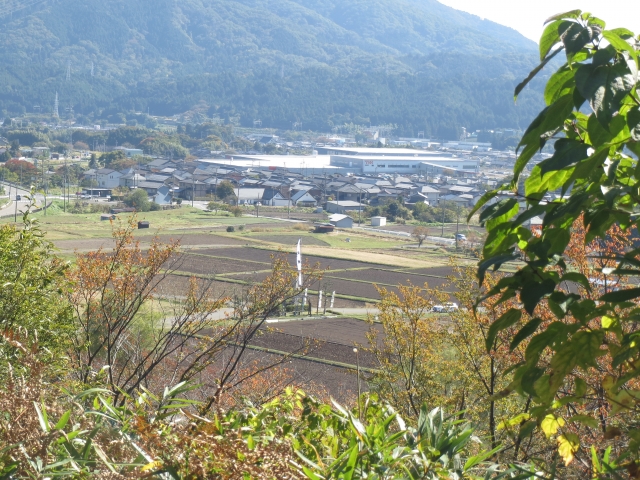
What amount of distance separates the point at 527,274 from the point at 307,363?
1439cm

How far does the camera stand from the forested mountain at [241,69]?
12556 centimetres

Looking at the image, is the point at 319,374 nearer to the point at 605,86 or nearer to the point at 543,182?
the point at 543,182

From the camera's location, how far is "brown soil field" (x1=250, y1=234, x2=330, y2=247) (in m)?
33.9

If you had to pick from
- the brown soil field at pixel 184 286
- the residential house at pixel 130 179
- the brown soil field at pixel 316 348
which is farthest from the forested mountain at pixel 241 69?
the brown soil field at pixel 316 348

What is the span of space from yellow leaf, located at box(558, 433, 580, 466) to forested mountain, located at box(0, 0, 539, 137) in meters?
118

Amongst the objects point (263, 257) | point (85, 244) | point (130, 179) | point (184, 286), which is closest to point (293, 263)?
point (263, 257)

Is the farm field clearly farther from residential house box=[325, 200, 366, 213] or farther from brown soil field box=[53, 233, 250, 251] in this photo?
residential house box=[325, 200, 366, 213]

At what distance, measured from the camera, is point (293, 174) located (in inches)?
2601

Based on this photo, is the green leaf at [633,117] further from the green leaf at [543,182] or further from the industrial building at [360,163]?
the industrial building at [360,163]

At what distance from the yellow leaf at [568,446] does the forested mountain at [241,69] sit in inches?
4631

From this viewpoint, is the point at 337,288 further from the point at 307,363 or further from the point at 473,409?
the point at 473,409

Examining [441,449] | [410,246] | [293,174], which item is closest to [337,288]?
[410,246]

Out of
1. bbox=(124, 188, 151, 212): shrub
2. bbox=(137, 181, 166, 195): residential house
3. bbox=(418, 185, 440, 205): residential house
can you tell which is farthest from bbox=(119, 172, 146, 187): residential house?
bbox=(418, 185, 440, 205): residential house

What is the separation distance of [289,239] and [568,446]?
33.6 metres
